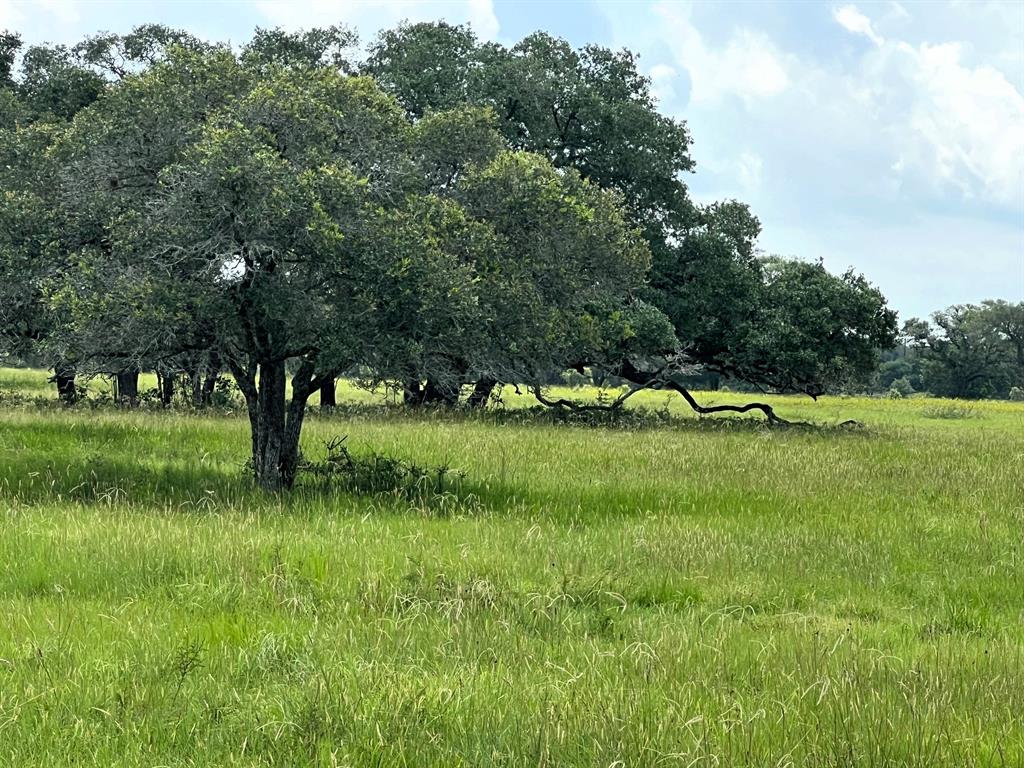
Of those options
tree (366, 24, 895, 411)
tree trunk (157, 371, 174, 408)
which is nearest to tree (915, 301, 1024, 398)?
tree (366, 24, 895, 411)

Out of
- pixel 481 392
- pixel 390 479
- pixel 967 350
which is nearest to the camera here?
pixel 390 479

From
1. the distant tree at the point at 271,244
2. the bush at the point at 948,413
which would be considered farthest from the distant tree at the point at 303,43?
the bush at the point at 948,413

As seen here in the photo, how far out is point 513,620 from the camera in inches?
260

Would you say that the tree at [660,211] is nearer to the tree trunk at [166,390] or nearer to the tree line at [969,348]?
the tree trunk at [166,390]

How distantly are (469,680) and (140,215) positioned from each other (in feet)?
33.2

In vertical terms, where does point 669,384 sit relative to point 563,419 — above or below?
above

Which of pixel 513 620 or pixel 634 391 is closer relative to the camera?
pixel 513 620

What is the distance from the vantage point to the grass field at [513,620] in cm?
449

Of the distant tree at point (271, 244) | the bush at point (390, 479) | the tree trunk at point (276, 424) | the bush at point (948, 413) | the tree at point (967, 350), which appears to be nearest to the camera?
the distant tree at point (271, 244)

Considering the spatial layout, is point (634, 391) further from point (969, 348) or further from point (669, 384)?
point (969, 348)

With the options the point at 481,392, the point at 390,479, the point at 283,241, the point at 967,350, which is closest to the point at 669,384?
the point at 481,392

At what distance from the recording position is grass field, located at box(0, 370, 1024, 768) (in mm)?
4492

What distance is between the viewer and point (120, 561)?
26.4ft

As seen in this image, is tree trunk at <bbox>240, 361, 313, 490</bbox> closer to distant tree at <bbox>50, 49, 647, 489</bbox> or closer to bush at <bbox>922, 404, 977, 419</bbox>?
distant tree at <bbox>50, 49, 647, 489</bbox>
